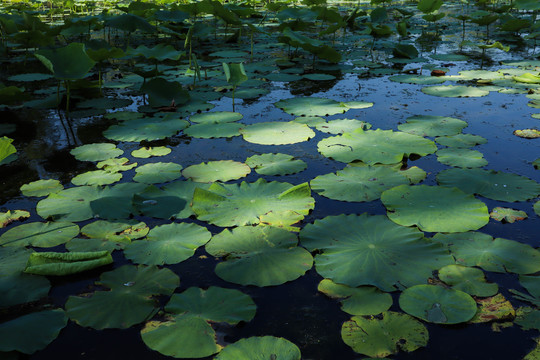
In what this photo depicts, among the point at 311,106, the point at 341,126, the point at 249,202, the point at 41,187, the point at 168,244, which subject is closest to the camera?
the point at 168,244

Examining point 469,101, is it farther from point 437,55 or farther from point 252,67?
point 252,67

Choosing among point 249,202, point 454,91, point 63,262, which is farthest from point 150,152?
point 454,91

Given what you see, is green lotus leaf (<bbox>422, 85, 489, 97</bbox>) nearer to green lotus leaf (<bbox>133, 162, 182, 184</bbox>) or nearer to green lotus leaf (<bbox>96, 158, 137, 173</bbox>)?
green lotus leaf (<bbox>133, 162, 182, 184</bbox>)

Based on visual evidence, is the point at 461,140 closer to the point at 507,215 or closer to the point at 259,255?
the point at 507,215

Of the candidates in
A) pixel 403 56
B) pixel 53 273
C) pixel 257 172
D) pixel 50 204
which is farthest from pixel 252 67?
pixel 53 273

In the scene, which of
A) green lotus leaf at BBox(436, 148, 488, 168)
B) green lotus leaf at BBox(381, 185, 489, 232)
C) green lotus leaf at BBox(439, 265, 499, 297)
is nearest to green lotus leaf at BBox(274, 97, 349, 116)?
green lotus leaf at BBox(436, 148, 488, 168)

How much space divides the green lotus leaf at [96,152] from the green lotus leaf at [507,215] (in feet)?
6.85

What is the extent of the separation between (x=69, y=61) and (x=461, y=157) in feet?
9.08

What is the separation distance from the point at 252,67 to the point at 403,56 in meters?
1.86

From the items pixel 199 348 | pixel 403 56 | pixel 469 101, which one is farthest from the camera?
pixel 403 56

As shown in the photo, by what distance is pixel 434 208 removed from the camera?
1.89 metres

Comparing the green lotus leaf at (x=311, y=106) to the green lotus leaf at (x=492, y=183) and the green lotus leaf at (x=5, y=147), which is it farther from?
the green lotus leaf at (x=5, y=147)

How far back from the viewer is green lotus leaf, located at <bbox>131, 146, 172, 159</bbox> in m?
2.62

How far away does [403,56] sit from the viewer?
5.17 m
